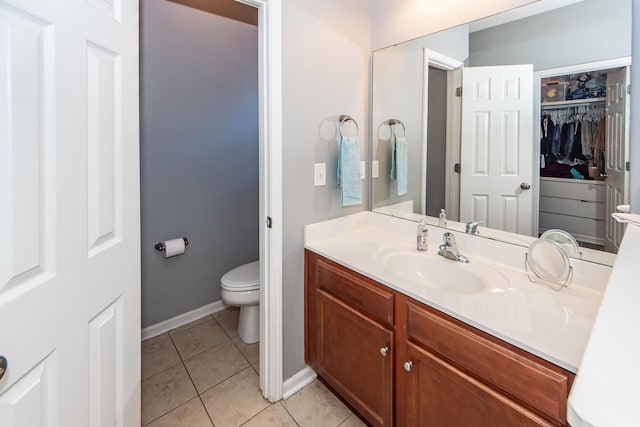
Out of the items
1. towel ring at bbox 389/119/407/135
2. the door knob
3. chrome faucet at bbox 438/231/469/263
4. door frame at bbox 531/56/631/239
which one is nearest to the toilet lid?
chrome faucet at bbox 438/231/469/263

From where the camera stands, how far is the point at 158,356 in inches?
77.6

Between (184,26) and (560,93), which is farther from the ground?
(184,26)

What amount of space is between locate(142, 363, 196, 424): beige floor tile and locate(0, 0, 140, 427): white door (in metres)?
0.60

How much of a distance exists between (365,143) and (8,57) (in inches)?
62.0

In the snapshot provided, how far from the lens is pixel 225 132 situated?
2420mm

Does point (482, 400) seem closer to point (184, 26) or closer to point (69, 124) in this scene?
point (69, 124)

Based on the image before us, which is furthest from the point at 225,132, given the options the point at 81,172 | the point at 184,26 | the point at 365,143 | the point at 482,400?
the point at 482,400

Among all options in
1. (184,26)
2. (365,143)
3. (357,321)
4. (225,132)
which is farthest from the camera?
(225,132)

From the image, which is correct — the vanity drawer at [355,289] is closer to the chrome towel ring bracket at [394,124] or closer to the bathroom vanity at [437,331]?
the bathroom vanity at [437,331]

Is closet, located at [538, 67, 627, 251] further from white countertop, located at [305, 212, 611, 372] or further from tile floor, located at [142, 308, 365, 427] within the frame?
tile floor, located at [142, 308, 365, 427]

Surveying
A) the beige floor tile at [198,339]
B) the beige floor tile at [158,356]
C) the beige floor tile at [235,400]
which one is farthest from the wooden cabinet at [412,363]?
the beige floor tile at [158,356]

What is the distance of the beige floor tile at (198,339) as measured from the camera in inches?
80.2

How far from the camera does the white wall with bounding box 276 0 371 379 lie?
1501 mm

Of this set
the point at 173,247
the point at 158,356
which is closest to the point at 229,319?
the point at 158,356
